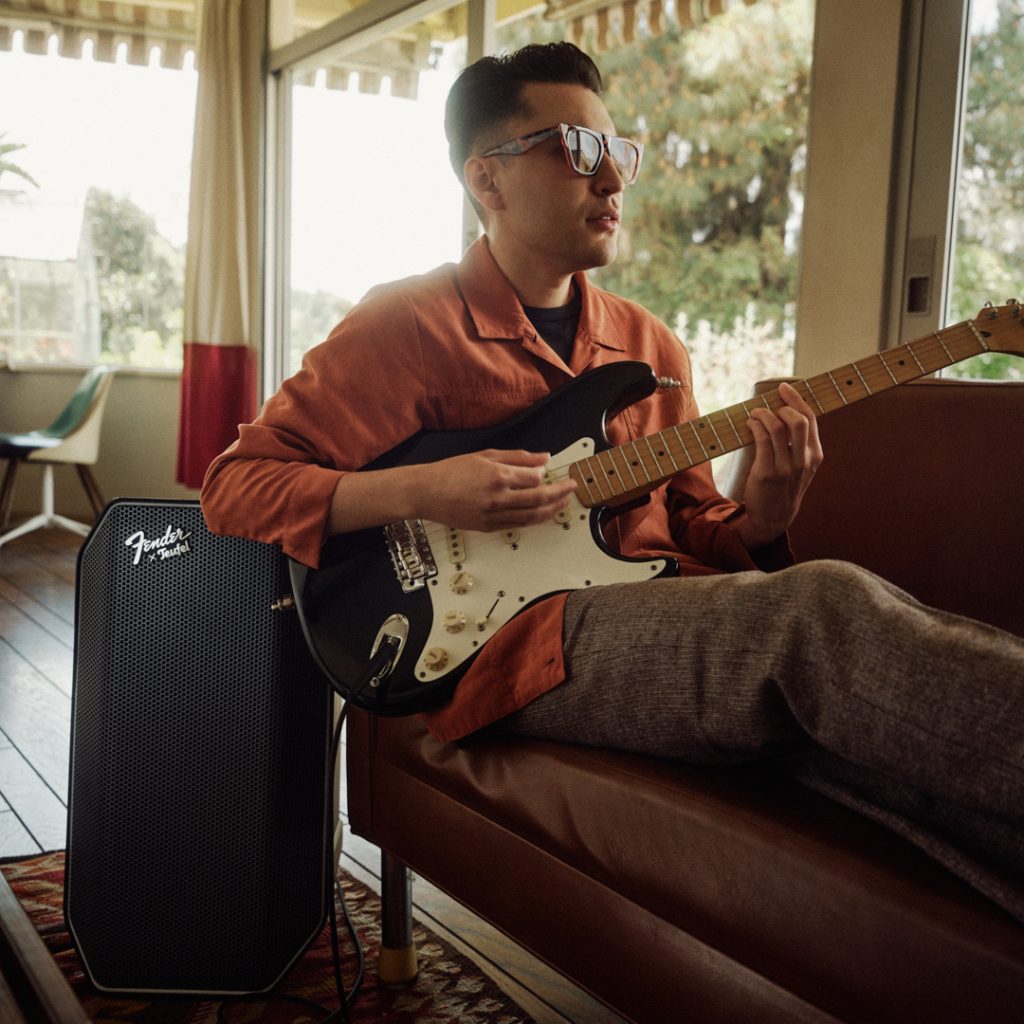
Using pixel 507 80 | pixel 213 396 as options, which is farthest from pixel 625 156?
pixel 213 396

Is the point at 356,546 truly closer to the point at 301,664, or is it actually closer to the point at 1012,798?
the point at 301,664

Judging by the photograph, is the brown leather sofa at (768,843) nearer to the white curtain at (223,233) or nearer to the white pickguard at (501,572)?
the white pickguard at (501,572)

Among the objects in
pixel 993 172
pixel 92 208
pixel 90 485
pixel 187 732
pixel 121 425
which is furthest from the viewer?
pixel 92 208

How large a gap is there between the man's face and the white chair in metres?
3.71

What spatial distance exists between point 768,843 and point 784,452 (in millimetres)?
510

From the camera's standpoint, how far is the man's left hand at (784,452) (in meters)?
1.23

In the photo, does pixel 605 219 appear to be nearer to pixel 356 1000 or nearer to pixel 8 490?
pixel 356 1000

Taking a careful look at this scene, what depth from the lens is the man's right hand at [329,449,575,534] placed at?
118 centimetres

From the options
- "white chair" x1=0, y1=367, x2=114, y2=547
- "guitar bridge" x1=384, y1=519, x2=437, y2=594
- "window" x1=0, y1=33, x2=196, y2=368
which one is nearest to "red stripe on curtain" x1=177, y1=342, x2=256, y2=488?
"white chair" x1=0, y1=367, x2=114, y2=547

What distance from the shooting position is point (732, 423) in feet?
4.14

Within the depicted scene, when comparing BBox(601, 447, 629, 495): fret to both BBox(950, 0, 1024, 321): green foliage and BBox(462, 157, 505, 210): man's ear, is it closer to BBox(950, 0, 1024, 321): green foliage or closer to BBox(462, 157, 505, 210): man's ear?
BBox(462, 157, 505, 210): man's ear

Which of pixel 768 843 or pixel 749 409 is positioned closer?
pixel 768 843

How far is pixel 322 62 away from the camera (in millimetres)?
4637

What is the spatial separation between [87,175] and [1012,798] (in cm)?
589
